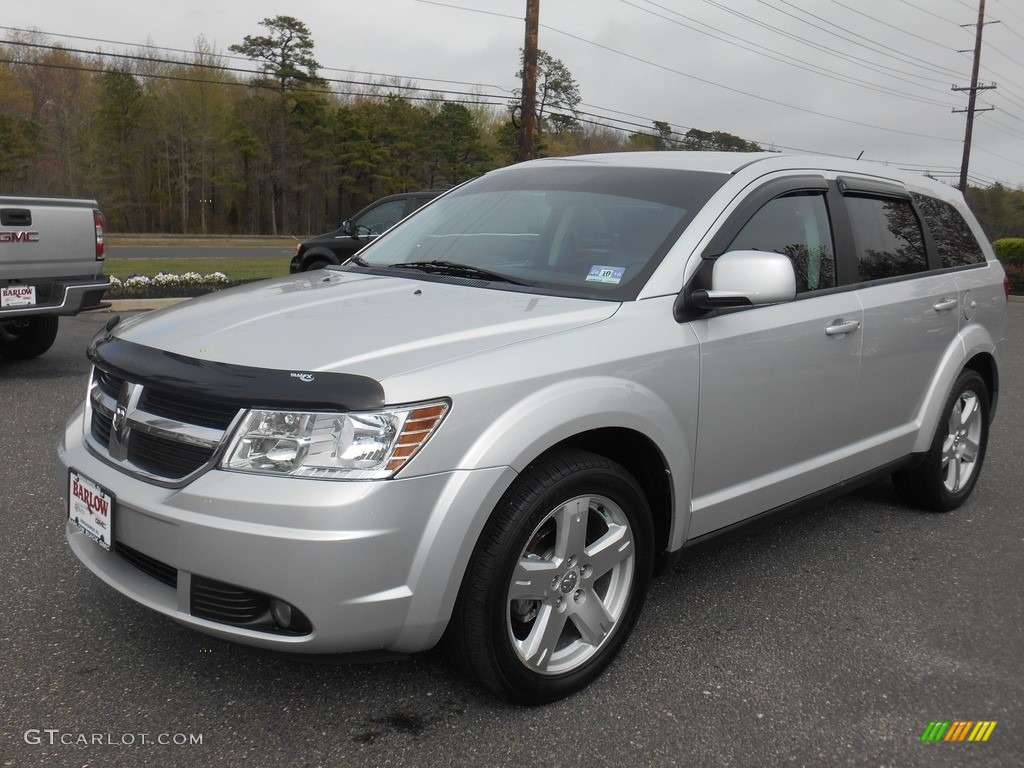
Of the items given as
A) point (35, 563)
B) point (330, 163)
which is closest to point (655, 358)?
point (35, 563)

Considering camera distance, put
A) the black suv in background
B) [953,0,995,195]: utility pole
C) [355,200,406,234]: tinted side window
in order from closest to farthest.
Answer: the black suv in background → [355,200,406,234]: tinted side window → [953,0,995,195]: utility pole

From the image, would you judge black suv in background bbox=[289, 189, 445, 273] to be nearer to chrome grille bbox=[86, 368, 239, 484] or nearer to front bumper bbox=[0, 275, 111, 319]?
front bumper bbox=[0, 275, 111, 319]

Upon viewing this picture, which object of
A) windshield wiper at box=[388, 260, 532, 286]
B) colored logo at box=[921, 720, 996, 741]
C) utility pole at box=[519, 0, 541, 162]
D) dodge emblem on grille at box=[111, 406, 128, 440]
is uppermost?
utility pole at box=[519, 0, 541, 162]

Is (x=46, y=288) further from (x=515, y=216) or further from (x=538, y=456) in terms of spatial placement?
(x=538, y=456)

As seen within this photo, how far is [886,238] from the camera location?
4180 millimetres

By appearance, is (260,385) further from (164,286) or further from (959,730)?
(164,286)

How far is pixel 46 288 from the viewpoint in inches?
289

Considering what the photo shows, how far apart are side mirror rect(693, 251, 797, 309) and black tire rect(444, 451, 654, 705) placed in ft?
2.23

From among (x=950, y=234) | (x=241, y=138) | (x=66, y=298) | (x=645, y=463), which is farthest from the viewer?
(x=241, y=138)

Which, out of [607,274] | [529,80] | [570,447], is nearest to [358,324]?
[570,447]

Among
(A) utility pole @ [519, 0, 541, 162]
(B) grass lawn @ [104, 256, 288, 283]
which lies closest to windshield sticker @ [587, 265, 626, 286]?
(A) utility pole @ [519, 0, 541, 162]

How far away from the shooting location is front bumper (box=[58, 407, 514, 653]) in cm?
227

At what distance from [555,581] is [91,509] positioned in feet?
4.62

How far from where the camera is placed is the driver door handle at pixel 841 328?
360cm
